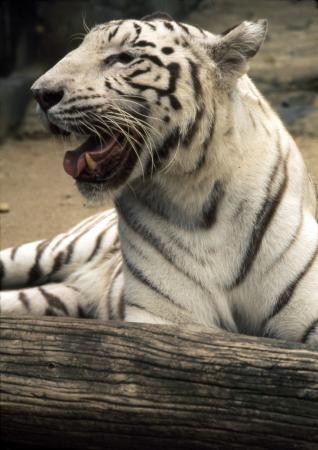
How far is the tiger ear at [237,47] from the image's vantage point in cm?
279

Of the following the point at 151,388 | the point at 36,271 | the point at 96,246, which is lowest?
the point at 36,271

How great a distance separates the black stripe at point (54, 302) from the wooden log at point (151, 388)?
1.13m

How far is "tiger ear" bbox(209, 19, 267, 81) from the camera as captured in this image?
2.79 metres

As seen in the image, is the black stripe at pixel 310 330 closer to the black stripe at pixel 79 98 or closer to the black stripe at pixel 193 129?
the black stripe at pixel 193 129

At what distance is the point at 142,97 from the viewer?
2.81 metres

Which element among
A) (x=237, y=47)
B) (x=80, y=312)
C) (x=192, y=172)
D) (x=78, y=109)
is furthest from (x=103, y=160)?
(x=80, y=312)

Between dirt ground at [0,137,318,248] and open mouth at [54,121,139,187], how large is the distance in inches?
63.4

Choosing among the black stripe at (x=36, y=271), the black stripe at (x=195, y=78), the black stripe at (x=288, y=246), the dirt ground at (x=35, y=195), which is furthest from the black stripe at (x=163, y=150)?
the dirt ground at (x=35, y=195)

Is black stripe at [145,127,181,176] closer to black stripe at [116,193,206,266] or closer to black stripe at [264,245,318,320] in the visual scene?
black stripe at [116,193,206,266]

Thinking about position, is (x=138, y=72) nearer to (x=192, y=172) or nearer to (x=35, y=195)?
(x=192, y=172)

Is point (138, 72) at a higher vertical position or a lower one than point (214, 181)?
higher

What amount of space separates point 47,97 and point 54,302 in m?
1.38

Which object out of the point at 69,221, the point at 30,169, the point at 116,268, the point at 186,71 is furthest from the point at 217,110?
the point at 30,169

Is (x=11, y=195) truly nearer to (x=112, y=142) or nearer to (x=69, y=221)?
(x=69, y=221)
